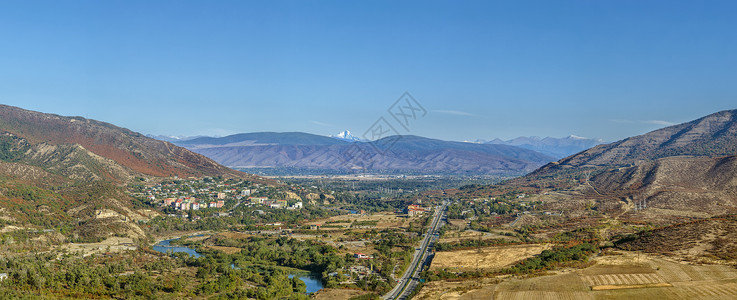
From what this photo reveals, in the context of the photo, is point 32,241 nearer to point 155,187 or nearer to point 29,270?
point 29,270

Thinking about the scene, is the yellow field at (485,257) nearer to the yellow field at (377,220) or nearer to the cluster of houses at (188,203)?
the yellow field at (377,220)

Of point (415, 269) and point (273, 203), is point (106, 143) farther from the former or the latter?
point (415, 269)

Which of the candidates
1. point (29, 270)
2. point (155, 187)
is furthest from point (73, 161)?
point (29, 270)

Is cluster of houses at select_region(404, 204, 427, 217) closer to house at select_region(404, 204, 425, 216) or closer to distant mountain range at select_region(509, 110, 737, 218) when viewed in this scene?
house at select_region(404, 204, 425, 216)

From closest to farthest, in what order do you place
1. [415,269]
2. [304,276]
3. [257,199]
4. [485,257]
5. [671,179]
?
[304,276], [415,269], [485,257], [671,179], [257,199]

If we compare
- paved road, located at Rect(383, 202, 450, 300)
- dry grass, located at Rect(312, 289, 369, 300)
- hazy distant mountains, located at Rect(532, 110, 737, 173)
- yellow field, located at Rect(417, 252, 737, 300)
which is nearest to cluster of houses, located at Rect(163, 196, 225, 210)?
paved road, located at Rect(383, 202, 450, 300)

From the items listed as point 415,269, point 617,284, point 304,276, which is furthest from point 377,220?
point 617,284

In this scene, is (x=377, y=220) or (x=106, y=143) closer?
(x=377, y=220)
